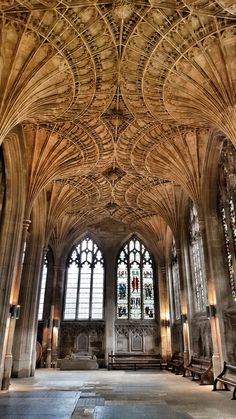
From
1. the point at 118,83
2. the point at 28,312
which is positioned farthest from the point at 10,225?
the point at 118,83

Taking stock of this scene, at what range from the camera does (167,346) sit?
22734mm

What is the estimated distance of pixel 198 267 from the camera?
1741 centimetres

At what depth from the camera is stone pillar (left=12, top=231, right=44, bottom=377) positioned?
16578mm

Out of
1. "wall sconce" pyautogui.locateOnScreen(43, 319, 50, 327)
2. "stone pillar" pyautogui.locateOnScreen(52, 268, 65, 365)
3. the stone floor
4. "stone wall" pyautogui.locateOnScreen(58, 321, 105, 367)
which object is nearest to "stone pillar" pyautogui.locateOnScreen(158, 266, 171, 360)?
"stone wall" pyautogui.locateOnScreen(58, 321, 105, 367)

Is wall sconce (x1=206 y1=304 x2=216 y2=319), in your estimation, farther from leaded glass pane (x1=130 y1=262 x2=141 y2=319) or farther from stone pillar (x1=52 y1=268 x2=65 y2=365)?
stone pillar (x1=52 y1=268 x2=65 y2=365)

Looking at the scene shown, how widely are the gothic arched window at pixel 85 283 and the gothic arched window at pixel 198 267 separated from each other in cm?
935

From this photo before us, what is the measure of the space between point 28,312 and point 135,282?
965cm

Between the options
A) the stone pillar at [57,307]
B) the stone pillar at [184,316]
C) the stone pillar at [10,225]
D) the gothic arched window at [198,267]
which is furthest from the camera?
the stone pillar at [57,307]

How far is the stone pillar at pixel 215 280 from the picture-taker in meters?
12.5

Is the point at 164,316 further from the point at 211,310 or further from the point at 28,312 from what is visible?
the point at 211,310

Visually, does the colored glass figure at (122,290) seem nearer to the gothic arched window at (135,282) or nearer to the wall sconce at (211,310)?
the gothic arched window at (135,282)

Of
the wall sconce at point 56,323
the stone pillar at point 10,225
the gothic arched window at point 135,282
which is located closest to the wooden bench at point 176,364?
the gothic arched window at point 135,282

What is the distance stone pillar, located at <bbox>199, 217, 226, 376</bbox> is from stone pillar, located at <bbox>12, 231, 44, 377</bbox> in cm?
974

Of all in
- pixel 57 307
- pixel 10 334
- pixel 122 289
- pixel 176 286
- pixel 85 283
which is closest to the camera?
pixel 10 334
